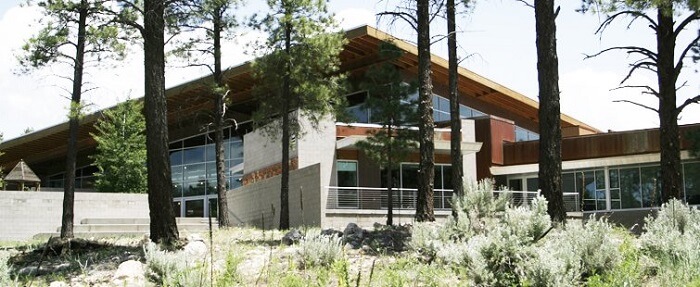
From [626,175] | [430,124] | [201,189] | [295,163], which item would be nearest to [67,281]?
[430,124]

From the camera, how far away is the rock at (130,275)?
7523 millimetres

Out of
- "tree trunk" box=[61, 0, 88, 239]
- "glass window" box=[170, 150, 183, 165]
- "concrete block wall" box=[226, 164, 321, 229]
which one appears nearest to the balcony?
"concrete block wall" box=[226, 164, 321, 229]

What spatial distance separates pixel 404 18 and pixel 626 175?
61.0 feet

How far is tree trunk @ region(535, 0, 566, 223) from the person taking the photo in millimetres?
10977

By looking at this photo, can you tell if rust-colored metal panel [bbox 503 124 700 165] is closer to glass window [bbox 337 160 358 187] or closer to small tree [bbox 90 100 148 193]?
glass window [bbox 337 160 358 187]

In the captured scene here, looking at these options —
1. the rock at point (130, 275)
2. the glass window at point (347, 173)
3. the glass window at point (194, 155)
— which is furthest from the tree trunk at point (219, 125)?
the glass window at point (194, 155)

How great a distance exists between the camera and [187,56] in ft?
74.8

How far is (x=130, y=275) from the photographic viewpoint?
8016 mm

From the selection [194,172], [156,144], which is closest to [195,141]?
[194,172]

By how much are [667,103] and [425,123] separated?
618 centimetres

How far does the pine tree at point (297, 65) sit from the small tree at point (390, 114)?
3.88ft

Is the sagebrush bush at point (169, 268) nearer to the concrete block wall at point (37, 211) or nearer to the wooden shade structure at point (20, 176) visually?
the concrete block wall at point (37, 211)

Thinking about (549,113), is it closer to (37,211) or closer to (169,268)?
(169,268)

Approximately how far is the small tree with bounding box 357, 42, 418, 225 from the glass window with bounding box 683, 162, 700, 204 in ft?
41.9
